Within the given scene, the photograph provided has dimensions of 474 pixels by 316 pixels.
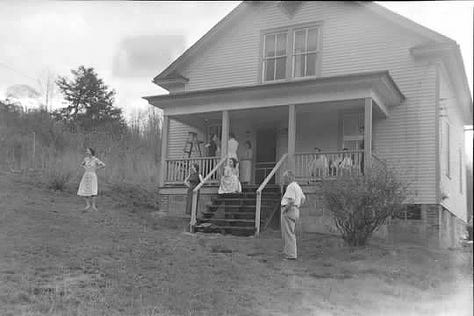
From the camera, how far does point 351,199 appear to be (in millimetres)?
8672

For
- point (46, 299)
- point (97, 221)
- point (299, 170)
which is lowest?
point (46, 299)

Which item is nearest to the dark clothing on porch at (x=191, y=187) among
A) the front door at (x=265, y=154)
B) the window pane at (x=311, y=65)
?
the front door at (x=265, y=154)

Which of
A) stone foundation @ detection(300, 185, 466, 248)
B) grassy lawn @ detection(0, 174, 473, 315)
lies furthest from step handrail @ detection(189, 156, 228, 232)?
grassy lawn @ detection(0, 174, 473, 315)

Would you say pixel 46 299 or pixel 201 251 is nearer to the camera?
pixel 46 299

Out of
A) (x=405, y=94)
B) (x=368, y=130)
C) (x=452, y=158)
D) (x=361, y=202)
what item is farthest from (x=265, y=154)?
A: (x=361, y=202)

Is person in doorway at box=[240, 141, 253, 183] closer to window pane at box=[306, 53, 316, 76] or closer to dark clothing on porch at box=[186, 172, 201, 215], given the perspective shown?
dark clothing on porch at box=[186, 172, 201, 215]

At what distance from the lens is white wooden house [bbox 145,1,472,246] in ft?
33.0

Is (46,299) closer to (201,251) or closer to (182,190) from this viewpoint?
(201,251)

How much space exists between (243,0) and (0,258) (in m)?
4.58

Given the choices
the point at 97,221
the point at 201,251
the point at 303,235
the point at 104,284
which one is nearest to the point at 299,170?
the point at 303,235

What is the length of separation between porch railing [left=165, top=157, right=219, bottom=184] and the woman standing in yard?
3.52 metres

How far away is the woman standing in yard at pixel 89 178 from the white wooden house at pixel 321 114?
1.72m

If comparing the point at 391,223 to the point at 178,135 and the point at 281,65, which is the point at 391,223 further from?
the point at 178,135

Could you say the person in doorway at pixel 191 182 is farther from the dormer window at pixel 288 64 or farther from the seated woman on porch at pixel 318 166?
the dormer window at pixel 288 64
